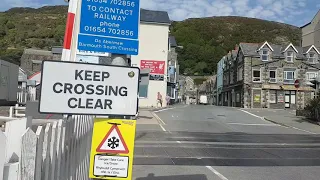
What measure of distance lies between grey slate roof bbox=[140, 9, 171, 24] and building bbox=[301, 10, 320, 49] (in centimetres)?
2786

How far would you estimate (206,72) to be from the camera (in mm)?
148750

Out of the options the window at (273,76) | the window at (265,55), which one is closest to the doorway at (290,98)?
the window at (273,76)

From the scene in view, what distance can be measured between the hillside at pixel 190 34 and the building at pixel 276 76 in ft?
143

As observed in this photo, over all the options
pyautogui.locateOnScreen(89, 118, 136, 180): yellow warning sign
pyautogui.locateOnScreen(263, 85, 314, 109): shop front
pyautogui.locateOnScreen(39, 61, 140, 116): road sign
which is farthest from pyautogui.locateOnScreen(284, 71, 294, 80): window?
pyautogui.locateOnScreen(39, 61, 140, 116): road sign

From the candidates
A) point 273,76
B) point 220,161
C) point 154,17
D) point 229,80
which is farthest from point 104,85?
point 229,80

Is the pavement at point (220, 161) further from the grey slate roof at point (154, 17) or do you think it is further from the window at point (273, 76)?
the window at point (273, 76)

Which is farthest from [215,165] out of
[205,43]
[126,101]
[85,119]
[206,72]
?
[205,43]

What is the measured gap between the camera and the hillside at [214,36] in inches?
5787

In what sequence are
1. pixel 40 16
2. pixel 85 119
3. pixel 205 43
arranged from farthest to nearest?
pixel 205 43 < pixel 40 16 < pixel 85 119

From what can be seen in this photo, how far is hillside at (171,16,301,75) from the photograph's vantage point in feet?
482

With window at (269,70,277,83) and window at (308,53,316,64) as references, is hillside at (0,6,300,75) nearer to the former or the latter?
window at (269,70,277,83)

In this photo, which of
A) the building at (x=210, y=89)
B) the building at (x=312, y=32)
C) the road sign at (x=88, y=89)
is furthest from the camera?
the building at (x=210, y=89)

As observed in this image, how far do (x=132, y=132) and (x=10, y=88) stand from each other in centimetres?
2009

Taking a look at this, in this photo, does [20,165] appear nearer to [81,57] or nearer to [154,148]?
[81,57]
